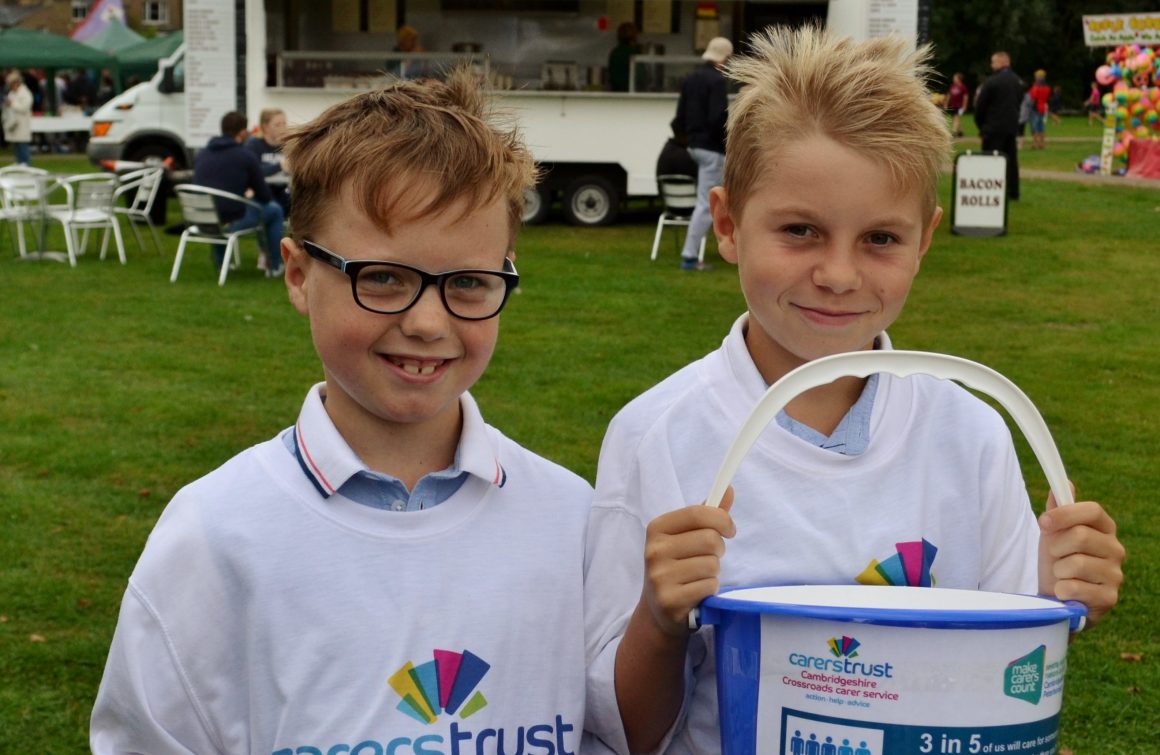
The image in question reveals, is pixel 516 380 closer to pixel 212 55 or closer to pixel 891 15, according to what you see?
pixel 212 55

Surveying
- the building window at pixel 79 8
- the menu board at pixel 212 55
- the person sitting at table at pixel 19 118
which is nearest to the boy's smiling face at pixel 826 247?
the menu board at pixel 212 55

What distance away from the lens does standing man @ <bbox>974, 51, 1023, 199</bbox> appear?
1823 centimetres

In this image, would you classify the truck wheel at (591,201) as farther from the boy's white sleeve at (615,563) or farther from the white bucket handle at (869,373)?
the white bucket handle at (869,373)

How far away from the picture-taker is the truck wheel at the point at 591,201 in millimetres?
16766

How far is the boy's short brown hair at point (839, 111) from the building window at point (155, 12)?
221ft

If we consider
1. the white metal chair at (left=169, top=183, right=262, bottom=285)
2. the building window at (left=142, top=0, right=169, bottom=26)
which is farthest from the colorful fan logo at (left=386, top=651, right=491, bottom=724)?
the building window at (left=142, top=0, right=169, bottom=26)

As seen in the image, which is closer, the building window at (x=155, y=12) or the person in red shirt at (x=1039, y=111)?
the person in red shirt at (x=1039, y=111)

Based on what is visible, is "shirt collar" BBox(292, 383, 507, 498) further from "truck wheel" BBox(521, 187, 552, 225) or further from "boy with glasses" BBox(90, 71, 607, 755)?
"truck wheel" BBox(521, 187, 552, 225)

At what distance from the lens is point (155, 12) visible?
65.8 meters

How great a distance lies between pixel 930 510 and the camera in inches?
75.1

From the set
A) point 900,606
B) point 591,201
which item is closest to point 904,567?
point 900,606

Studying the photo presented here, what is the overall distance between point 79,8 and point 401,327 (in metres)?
68.2

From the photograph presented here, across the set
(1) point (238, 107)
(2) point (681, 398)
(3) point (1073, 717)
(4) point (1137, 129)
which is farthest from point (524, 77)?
(2) point (681, 398)

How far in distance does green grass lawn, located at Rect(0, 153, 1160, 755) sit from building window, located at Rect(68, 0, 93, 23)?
5240cm
